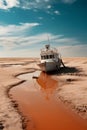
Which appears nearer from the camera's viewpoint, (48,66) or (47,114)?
(47,114)

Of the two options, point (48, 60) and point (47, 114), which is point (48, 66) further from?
point (47, 114)

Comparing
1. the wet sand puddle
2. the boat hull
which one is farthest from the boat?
the wet sand puddle

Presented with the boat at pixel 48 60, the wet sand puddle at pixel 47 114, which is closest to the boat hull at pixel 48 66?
the boat at pixel 48 60

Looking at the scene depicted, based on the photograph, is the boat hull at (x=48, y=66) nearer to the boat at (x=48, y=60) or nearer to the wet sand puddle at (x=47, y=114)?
the boat at (x=48, y=60)

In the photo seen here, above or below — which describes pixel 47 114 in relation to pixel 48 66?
below

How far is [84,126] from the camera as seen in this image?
509 inches

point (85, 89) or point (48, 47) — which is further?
point (48, 47)

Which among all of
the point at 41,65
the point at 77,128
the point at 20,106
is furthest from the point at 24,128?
the point at 41,65

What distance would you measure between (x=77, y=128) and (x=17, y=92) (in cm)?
1192

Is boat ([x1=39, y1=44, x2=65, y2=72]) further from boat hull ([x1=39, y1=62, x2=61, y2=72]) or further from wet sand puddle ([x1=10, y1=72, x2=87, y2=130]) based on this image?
wet sand puddle ([x1=10, y1=72, x2=87, y2=130])

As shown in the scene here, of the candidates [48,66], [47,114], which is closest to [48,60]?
[48,66]

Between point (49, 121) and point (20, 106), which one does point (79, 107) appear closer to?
point (49, 121)

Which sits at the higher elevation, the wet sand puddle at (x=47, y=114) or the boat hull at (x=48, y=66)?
the boat hull at (x=48, y=66)

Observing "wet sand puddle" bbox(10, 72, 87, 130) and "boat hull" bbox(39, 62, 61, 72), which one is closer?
"wet sand puddle" bbox(10, 72, 87, 130)
